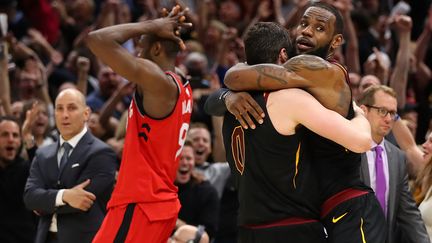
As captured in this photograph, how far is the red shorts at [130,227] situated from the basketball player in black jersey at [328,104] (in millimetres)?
988

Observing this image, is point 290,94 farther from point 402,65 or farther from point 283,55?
point 402,65

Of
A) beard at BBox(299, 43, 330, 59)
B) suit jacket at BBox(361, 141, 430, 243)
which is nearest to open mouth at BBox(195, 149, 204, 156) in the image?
suit jacket at BBox(361, 141, 430, 243)

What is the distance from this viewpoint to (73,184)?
7055 mm

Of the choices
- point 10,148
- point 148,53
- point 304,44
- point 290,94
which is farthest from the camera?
point 10,148

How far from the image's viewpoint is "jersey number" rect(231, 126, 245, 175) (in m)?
4.96

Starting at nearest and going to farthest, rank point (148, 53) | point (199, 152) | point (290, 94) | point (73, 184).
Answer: point (290, 94)
point (148, 53)
point (73, 184)
point (199, 152)

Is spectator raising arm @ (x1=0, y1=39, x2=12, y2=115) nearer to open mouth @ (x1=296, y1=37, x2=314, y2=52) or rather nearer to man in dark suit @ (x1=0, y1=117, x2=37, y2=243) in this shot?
man in dark suit @ (x1=0, y1=117, x2=37, y2=243)

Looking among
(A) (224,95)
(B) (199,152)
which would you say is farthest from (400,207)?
(B) (199,152)

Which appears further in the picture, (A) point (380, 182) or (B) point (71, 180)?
(B) point (71, 180)

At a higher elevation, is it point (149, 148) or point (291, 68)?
point (291, 68)

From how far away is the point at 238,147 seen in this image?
196 inches

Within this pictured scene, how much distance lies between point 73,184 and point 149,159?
170cm

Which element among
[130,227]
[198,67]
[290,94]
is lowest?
[198,67]

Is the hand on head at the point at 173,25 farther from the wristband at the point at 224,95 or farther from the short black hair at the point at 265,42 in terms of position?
the short black hair at the point at 265,42
